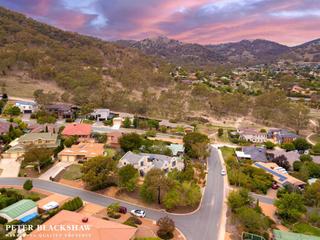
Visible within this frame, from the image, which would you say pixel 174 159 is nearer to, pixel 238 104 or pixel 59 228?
pixel 59 228

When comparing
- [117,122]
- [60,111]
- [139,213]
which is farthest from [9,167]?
[60,111]

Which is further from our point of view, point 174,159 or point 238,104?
point 238,104

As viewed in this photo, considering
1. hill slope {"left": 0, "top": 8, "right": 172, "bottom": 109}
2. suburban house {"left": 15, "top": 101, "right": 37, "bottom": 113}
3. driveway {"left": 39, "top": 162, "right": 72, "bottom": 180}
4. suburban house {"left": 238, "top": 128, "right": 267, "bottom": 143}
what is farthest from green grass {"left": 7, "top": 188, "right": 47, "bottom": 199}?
suburban house {"left": 238, "top": 128, "right": 267, "bottom": 143}

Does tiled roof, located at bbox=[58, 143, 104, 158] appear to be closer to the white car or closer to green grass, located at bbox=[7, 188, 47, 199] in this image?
green grass, located at bbox=[7, 188, 47, 199]

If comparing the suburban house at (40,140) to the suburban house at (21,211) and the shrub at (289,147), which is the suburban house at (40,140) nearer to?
the suburban house at (21,211)

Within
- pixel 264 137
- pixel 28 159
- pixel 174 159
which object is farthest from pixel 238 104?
pixel 28 159

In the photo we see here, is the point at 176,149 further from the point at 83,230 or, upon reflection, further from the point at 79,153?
the point at 83,230
